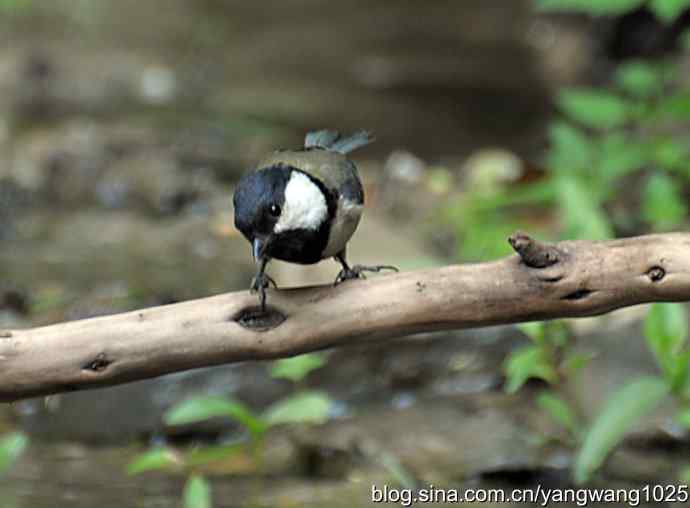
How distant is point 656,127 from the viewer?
18.5 feet

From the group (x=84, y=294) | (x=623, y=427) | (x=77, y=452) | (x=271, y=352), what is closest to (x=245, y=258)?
(x=84, y=294)

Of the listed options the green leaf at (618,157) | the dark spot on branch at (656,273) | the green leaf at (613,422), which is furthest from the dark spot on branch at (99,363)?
the green leaf at (618,157)

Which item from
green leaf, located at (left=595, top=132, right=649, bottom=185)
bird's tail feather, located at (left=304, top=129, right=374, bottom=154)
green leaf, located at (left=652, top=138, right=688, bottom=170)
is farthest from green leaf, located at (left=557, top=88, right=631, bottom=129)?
bird's tail feather, located at (left=304, top=129, right=374, bottom=154)

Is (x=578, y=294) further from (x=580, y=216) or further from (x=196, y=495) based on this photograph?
(x=580, y=216)

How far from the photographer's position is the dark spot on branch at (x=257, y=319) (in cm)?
248

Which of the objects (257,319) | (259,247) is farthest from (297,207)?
(257,319)

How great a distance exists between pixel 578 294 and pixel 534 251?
0.14 m

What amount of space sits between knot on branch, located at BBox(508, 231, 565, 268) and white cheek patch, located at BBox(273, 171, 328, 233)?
49 centimetres

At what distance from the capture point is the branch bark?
2.43 meters

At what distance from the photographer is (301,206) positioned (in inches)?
104

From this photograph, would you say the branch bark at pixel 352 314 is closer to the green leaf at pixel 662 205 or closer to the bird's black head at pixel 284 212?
the bird's black head at pixel 284 212

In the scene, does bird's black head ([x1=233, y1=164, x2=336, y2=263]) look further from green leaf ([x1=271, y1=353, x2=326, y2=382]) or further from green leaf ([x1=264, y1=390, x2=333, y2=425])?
green leaf ([x1=271, y1=353, x2=326, y2=382])

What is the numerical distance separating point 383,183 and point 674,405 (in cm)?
263

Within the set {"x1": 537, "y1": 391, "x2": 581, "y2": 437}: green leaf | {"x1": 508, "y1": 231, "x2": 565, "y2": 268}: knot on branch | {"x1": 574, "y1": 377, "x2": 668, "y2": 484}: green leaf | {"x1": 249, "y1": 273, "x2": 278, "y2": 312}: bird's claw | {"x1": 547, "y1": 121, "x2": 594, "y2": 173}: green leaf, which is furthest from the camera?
{"x1": 547, "y1": 121, "x2": 594, "y2": 173}: green leaf
